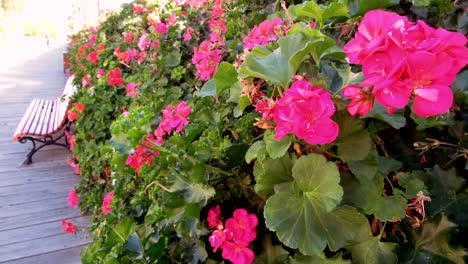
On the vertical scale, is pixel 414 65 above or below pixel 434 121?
above

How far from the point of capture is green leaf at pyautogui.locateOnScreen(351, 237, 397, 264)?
696mm

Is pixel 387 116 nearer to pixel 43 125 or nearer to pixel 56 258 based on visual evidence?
pixel 56 258

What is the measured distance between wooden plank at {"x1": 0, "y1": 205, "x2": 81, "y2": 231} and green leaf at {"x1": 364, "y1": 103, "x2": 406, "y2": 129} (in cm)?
249

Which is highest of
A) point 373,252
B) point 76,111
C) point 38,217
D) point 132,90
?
point 373,252

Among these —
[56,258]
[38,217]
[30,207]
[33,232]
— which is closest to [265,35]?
[56,258]

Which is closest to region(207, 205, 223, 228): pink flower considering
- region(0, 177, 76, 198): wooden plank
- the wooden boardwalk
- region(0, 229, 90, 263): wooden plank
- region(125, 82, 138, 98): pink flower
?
region(125, 82, 138, 98): pink flower

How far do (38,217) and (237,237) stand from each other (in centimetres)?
228

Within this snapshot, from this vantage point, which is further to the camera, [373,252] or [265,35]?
[265,35]

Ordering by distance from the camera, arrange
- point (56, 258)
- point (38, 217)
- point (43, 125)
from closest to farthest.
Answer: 1. point (56, 258)
2. point (38, 217)
3. point (43, 125)

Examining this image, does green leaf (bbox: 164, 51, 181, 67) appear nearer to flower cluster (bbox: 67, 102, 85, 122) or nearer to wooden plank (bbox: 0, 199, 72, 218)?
flower cluster (bbox: 67, 102, 85, 122)

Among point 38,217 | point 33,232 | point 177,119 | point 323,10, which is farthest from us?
point 38,217

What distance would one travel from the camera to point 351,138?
637mm

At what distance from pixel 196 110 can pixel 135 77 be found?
117 cm

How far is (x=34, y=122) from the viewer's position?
12.4ft
